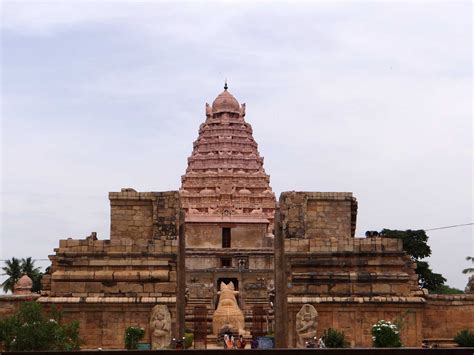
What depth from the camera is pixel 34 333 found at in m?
19.5

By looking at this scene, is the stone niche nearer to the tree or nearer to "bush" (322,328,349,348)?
the tree

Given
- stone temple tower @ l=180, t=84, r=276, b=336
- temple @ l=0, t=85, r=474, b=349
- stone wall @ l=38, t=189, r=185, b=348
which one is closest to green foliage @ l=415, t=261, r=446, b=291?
stone temple tower @ l=180, t=84, r=276, b=336

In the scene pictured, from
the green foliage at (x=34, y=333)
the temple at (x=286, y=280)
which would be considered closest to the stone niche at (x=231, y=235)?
the temple at (x=286, y=280)

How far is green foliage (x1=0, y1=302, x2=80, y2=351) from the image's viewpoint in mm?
19453

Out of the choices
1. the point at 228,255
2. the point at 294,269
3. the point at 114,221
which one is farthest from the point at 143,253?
the point at 228,255

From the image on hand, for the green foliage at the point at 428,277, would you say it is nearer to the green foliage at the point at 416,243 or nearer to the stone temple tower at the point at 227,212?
the green foliage at the point at 416,243

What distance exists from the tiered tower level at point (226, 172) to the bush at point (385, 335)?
3535cm

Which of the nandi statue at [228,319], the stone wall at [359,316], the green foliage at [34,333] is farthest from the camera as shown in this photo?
the nandi statue at [228,319]

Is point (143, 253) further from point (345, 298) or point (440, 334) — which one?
point (440, 334)

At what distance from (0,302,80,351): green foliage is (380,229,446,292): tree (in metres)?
36.6

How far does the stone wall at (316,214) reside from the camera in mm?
26703

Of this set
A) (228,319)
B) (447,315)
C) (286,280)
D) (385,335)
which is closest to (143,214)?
(286,280)

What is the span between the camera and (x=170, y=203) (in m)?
26.3

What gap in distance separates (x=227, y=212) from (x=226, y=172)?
596cm
